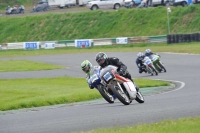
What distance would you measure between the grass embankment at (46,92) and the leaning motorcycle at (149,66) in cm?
272

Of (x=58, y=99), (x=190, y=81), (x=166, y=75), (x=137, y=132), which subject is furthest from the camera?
(x=166, y=75)

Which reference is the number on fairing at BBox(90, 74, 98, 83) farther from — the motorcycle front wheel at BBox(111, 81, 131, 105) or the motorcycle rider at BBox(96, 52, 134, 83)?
the motorcycle front wheel at BBox(111, 81, 131, 105)

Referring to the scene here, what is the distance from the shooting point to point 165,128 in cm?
885

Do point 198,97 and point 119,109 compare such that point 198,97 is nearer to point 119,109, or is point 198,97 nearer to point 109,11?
point 119,109

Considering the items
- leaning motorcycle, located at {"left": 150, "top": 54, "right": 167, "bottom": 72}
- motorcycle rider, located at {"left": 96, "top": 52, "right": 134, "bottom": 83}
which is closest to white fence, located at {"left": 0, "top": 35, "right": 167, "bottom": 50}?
leaning motorcycle, located at {"left": 150, "top": 54, "right": 167, "bottom": 72}

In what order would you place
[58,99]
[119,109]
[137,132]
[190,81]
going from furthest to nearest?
[190,81] → [58,99] → [119,109] → [137,132]

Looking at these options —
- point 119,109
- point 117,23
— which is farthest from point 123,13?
point 119,109

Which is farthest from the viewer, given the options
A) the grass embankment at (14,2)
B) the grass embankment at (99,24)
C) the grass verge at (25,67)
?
the grass embankment at (14,2)

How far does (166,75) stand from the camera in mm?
23672

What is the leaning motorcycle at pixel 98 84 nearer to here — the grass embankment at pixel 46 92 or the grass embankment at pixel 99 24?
the grass embankment at pixel 46 92

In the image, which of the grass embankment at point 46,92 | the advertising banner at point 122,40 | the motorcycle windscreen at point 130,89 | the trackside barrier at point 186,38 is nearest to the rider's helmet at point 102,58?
the motorcycle windscreen at point 130,89

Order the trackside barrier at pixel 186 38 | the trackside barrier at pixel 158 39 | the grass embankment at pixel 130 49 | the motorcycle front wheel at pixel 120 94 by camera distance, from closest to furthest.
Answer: the motorcycle front wheel at pixel 120 94, the grass embankment at pixel 130 49, the trackside barrier at pixel 186 38, the trackside barrier at pixel 158 39

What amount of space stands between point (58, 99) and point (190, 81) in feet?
18.2

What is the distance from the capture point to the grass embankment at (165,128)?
28.5 feet
